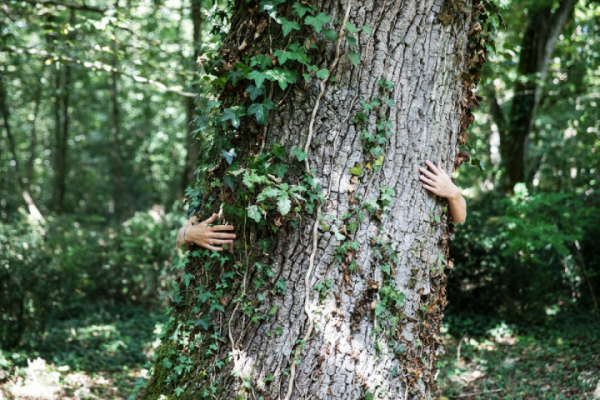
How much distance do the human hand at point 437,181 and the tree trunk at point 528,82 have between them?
6339 mm

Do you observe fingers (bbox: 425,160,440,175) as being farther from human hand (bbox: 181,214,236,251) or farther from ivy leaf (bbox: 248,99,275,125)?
human hand (bbox: 181,214,236,251)

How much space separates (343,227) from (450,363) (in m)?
3.61

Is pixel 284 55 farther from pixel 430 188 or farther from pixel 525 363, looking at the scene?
pixel 525 363

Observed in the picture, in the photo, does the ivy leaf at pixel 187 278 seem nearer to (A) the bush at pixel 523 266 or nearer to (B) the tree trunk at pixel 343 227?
(B) the tree trunk at pixel 343 227

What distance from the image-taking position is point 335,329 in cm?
240

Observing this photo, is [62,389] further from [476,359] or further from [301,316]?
[476,359]

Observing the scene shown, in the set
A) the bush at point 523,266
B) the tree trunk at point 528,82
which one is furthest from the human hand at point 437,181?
the tree trunk at point 528,82

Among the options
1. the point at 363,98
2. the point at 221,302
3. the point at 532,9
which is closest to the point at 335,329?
the point at 221,302

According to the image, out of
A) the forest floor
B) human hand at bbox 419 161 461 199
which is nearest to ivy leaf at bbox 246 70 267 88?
human hand at bbox 419 161 461 199

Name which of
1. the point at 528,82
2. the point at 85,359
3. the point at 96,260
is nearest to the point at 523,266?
the point at 528,82

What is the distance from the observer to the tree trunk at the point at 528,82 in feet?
26.4

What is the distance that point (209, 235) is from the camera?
8.59ft

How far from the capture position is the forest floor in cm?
411

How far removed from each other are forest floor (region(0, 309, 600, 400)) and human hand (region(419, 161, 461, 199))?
164cm
